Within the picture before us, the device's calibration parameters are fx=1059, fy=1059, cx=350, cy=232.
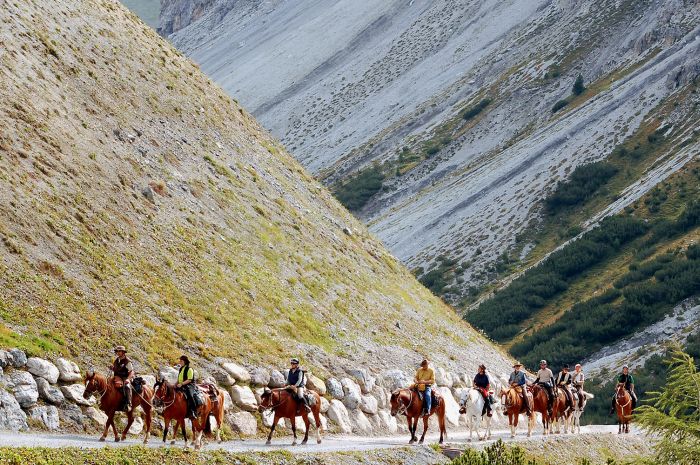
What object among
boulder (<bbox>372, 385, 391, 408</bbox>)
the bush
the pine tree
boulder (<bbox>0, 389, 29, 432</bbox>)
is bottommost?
boulder (<bbox>0, 389, 29, 432</bbox>)

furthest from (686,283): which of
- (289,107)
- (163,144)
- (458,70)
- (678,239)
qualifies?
(289,107)

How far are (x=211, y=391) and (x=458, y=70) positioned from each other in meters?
117

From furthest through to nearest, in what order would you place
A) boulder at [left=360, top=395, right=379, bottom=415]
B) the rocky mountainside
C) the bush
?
the bush, the rocky mountainside, boulder at [left=360, top=395, right=379, bottom=415]

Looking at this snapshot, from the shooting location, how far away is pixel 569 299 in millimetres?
81000

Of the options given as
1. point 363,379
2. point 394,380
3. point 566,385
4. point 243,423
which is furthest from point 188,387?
point 566,385

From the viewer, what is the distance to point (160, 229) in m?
38.2

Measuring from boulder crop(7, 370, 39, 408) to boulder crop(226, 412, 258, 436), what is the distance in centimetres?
643

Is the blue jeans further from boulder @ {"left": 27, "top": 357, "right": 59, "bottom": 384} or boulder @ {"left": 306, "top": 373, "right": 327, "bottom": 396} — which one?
boulder @ {"left": 27, "top": 357, "right": 59, "bottom": 384}

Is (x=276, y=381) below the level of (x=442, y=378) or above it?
below

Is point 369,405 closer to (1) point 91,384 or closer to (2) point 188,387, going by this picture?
(2) point 188,387

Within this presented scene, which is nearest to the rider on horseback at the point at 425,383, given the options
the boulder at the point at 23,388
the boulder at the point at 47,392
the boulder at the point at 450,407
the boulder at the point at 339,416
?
the boulder at the point at 339,416

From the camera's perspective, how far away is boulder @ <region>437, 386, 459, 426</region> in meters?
40.1

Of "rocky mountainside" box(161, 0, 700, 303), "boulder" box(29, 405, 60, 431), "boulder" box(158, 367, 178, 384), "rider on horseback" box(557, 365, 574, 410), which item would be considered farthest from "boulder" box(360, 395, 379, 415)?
"rocky mountainside" box(161, 0, 700, 303)

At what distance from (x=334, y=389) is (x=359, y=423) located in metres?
1.45
